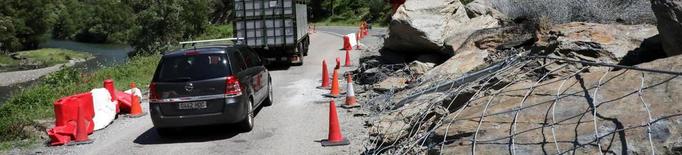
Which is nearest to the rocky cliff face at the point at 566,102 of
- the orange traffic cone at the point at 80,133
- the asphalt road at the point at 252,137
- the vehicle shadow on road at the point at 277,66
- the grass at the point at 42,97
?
the asphalt road at the point at 252,137

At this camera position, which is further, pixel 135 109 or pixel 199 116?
pixel 135 109

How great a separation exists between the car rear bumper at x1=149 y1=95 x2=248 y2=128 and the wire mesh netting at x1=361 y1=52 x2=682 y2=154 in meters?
2.95

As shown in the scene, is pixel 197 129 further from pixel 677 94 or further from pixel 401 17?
pixel 677 94

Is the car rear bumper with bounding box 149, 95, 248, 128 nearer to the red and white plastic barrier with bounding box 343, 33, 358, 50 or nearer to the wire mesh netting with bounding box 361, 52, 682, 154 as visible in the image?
the wire mesh netting with bounding box 361, 52, 682, 154

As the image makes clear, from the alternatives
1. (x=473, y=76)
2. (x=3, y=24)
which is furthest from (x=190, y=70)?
(x=3, y=24)

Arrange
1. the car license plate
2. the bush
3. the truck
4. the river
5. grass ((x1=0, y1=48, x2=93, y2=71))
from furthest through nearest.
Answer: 1. grass ((x1=0, y1=48, x2=93, y2=71))
2. the river
3. the truck
4. the bush
5. the car license plate

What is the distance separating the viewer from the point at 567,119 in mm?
5691

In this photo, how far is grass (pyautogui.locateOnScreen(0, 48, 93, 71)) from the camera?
58916 mm

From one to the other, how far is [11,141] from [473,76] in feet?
25.8

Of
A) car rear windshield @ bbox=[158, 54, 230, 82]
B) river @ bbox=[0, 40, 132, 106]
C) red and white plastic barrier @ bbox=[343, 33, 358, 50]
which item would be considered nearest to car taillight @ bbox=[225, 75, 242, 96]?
car rear windshield @ bbox=[158, 54, 230, 82]

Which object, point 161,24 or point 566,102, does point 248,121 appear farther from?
point 161,24

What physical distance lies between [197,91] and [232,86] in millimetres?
543

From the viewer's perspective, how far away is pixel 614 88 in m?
5.91

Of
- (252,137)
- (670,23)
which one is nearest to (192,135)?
(252,137)
